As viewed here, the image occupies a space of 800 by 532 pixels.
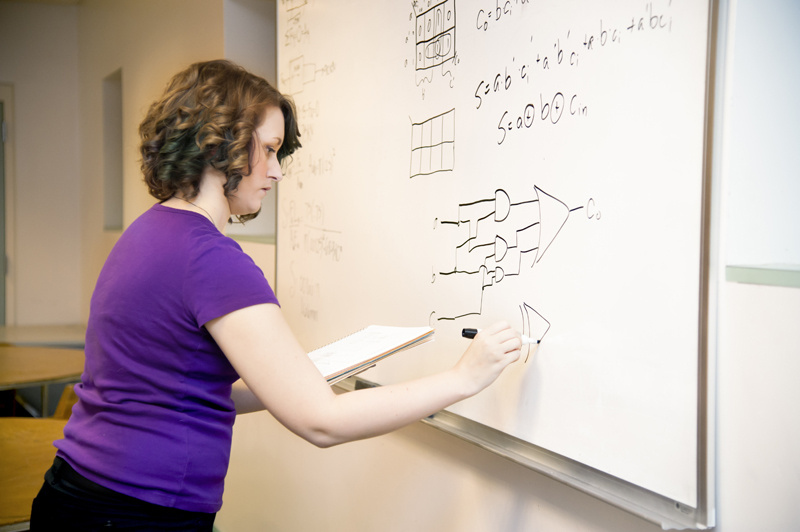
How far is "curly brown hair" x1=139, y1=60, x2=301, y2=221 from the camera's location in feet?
3.50

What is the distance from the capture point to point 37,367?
11.0 ft

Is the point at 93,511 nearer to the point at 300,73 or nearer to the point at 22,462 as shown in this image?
the point at 22,462

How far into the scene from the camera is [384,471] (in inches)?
69.8

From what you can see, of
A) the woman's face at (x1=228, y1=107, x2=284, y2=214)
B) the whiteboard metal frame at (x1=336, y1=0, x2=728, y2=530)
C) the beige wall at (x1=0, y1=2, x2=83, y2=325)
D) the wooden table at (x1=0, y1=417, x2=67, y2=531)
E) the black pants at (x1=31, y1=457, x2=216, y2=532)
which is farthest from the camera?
the beige wall at (x1=0, y1=2, x2=83, y2=325)

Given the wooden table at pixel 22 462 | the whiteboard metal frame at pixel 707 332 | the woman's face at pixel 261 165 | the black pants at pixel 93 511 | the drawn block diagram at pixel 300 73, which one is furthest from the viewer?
the drawn block diagram at pixel 300 73

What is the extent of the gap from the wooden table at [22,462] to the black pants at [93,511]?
87cm

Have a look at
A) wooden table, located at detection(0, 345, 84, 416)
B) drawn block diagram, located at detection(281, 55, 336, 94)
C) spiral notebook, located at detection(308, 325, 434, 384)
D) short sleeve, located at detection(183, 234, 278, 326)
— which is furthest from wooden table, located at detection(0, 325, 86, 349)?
short sleeve, located at detection(183, 234, 278, 326)

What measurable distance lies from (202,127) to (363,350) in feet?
1.54

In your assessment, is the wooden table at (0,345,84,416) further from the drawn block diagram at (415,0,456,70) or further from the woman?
the drawn block diagram at (415,0,456,70)

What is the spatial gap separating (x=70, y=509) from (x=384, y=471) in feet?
2.93

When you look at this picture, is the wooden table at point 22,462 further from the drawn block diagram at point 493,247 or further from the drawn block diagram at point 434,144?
the drawn block diagram at point 434,144

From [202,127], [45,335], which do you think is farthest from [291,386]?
[45,335]

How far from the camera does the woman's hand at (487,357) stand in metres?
1.08

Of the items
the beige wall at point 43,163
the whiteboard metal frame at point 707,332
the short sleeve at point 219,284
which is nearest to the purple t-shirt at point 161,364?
the short sleeve at point 219,284
